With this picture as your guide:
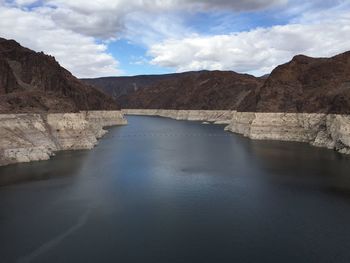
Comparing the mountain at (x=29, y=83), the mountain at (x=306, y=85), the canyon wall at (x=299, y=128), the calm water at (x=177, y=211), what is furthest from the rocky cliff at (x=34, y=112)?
the mountain at (x=306, y=85)

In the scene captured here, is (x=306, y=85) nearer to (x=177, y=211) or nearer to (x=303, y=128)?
(x=303, y=128)

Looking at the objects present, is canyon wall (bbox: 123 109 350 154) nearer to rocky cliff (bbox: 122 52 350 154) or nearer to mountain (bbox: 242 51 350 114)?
rocky cliff (bbox: 122 52 350 154)

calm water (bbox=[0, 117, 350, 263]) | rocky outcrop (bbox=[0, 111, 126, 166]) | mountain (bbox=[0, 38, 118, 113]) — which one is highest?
mountain (bbox=[0, 38, 118, 113])

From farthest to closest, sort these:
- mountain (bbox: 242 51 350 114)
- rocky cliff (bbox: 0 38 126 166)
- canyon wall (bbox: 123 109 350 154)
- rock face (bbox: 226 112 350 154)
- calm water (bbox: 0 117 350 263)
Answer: mountain (bbox: 242 51 350 114) → canyon wall (bbox: 123 109 350 154) → rock face (bbox: 226 112 350 154) → rocky cliff (bbox: 0 38 126 166) → calm water (bbox: 0 117 350 263)

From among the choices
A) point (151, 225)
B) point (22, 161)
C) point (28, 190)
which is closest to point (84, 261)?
point (151, 225)

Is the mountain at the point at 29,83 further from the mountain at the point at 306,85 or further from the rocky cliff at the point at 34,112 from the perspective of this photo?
the mountain at the point at 306,85

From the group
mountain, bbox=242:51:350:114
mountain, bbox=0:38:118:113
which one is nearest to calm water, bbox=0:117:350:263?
mountain, bbox=0:38:118:113

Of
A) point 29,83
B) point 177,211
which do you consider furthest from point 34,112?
point 177,211
